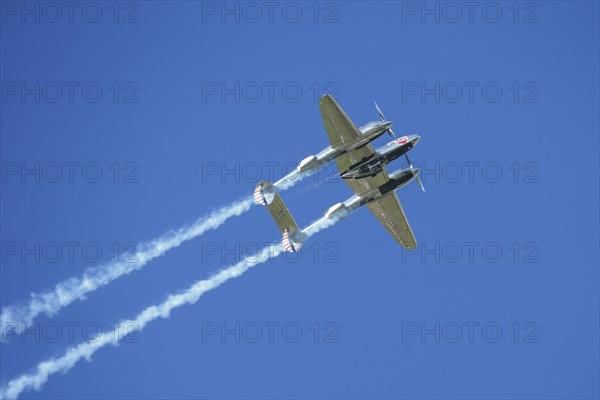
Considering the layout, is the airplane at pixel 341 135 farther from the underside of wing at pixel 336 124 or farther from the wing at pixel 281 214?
the wing at pixel 281 214

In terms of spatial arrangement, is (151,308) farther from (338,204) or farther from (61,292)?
(338,204)

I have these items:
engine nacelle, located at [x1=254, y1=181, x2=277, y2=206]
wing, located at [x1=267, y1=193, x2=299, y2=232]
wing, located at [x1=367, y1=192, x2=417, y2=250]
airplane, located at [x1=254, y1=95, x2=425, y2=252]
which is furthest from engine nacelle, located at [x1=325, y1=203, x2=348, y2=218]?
engine nacelle, located at [x1=254, y1=181, x2=277, y2=206]

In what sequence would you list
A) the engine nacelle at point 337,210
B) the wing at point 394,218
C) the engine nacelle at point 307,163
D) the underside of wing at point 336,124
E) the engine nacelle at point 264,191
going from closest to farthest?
the underside of wing at point 336,124, the engine nacelle at point 307,163, the engine nacelle at point 264,191, the engine nacelle at point 337,210, the wing at point 394,218

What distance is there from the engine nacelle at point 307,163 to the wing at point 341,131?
1969 mm

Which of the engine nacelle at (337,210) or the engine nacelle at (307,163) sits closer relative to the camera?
the engine nacelle at (307,163)

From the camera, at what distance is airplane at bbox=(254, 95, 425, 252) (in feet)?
270

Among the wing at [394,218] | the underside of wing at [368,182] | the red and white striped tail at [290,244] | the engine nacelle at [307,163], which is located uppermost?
the engine nacelle at [307,163]

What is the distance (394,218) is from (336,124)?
12.4 m

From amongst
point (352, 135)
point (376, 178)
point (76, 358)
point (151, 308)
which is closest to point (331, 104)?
point (352, 135)

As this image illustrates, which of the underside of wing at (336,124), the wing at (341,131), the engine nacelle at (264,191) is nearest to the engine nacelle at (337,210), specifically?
the wing at (341,131)

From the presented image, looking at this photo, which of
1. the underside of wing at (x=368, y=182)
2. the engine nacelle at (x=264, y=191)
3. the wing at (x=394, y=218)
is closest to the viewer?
the engine nacelle at (x=264, y=191)

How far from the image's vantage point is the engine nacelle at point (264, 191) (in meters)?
85.2

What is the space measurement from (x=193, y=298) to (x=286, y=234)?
412 inches

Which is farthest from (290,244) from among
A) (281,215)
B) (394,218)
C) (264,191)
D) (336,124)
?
(336,124)
